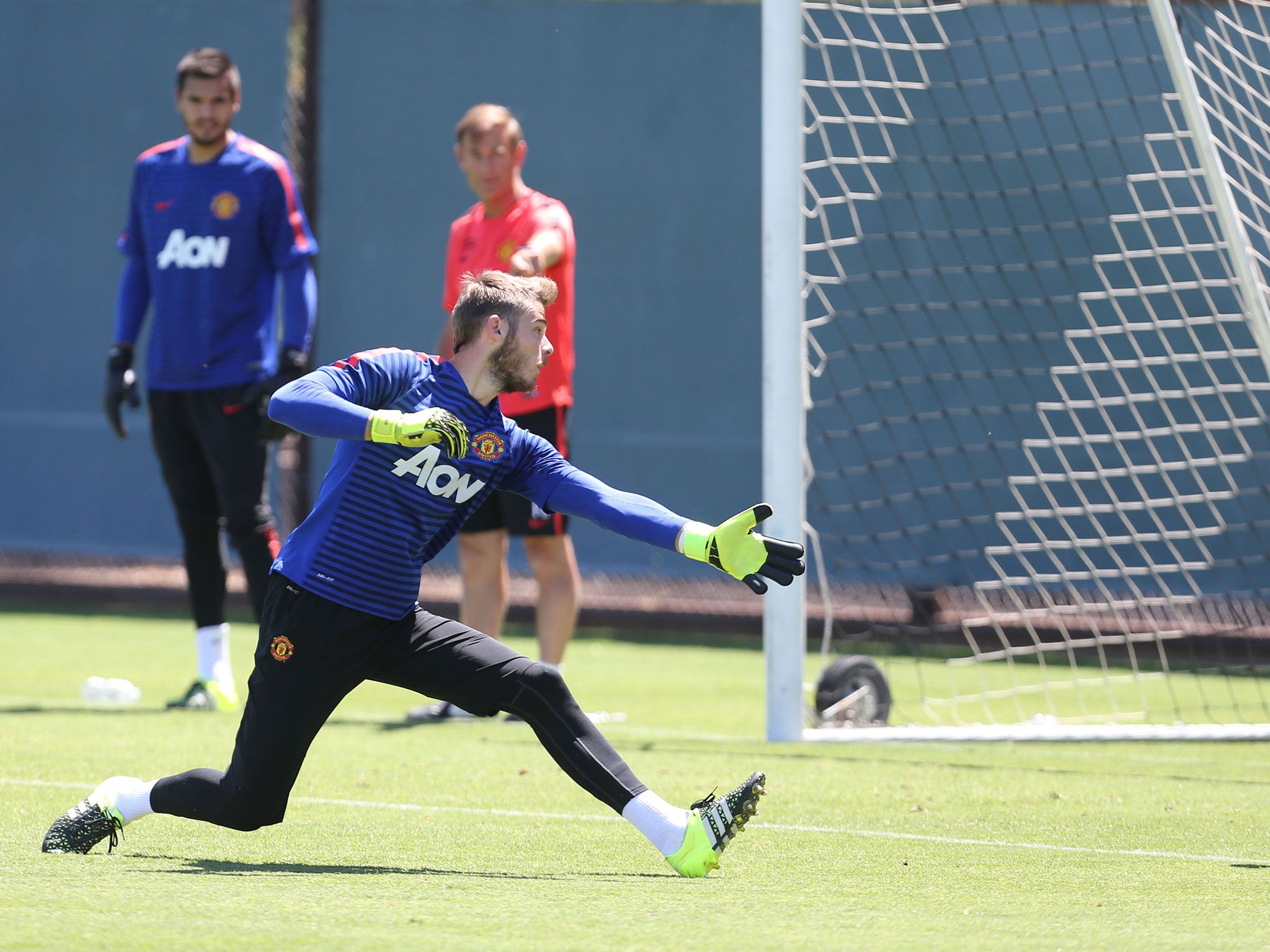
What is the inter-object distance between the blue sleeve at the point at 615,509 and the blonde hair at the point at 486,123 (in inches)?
115

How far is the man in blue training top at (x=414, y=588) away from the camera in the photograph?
13.1 ft

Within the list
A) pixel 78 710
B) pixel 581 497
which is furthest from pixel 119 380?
pixel 581 497

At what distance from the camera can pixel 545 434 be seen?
672 cm

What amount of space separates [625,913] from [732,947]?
1.21 feet

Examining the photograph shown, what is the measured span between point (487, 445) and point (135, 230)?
11.6 feet

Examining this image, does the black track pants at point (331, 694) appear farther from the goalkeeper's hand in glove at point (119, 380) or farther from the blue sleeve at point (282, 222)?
the goalkeeper's hand in glove at point (119, 380)

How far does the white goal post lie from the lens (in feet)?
24.4

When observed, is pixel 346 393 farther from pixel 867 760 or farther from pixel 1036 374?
pixel 1036 374

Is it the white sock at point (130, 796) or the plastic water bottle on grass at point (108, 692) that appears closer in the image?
the white sock at point (130, 796)

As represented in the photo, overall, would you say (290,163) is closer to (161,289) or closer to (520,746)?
(161,289)

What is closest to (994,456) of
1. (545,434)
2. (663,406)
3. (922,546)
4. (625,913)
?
(922,546)

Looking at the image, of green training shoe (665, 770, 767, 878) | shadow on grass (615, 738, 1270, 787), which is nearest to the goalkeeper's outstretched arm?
green training shoe (665, 770, 767, 878)

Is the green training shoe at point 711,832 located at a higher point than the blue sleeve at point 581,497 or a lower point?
lower

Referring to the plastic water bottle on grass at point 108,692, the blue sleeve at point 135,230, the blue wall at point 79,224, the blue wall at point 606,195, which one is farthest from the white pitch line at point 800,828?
the blue wall at point 79,224
